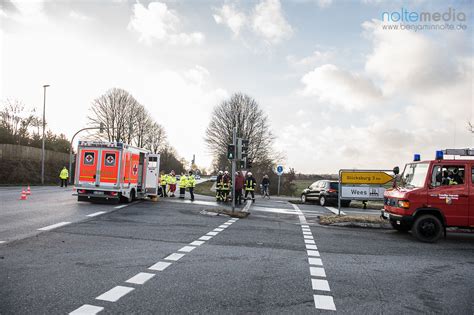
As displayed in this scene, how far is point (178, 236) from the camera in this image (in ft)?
32.9

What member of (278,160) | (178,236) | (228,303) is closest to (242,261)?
(228,303)

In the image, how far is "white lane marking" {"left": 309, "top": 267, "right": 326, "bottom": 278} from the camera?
6318 millimetres

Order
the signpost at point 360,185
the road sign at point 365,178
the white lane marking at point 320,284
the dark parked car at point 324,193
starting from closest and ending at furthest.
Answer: the white lane marking at point 320,284 < the road sign at point 365,178 < the signpost at point 360,185 < the dark parked car at point 324,193

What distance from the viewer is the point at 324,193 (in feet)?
78.4

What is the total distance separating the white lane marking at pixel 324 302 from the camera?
15.4ft

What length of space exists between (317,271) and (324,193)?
17.8 m

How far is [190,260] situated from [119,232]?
389cm

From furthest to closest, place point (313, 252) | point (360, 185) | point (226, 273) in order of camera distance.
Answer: point (360, 185) → point (313, 252) → point (226, 273)

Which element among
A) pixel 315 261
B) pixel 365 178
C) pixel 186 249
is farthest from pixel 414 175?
pixel 186 249

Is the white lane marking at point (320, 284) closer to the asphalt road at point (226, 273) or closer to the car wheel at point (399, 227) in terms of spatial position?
the asphalt road at point (226, 273)

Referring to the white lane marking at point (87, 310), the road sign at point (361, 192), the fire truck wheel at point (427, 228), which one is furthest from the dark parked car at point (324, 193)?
the white lane marking at point (87, 310)

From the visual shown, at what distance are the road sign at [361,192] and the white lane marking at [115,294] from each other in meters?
12.8

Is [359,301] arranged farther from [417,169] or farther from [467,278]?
[417,169]

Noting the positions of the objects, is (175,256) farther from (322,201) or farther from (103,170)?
(322,201)
